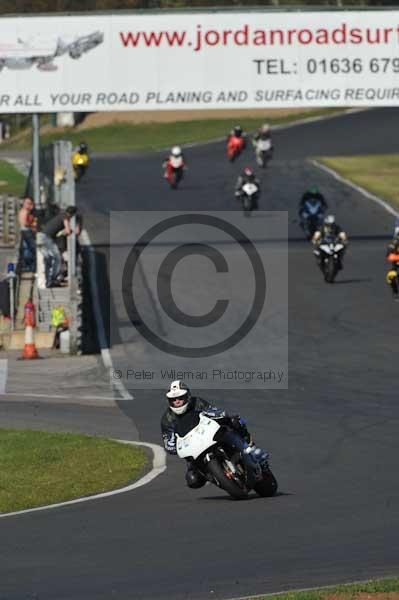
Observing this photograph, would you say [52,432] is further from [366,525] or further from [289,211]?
[289,211]

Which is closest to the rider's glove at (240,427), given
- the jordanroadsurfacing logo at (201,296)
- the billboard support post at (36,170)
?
the jordanroadsurfacing logo at (201,296)

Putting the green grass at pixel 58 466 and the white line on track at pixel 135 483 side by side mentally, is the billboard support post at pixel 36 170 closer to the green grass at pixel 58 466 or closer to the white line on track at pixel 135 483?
the green grass at pixel 58 466

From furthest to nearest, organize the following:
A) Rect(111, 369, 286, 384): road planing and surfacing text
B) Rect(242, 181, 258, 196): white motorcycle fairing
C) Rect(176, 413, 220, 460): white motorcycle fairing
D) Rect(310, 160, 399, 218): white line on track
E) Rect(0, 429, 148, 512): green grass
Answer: Rect(310, 160, 399, 218): white line on track, Rect(242, 181, 258, 196): white motorcycle fairing, Rect(111, 369, 286, 384): road planing and surfacing text, Rect(0, 429, 148, 512): green grass, Rect(176, 413, 220, 460): white motorcycle fairing

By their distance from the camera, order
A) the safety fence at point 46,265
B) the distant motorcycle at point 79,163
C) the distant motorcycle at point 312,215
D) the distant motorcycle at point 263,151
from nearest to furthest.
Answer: the safety fence at point 46,265 → the distant motorcycle at point 312,215 → the distant motorcycle at point 79,163 → the distant motorcycle at point 263,151

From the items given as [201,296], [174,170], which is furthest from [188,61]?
[174,170]

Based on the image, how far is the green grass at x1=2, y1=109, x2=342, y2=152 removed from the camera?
66.6m

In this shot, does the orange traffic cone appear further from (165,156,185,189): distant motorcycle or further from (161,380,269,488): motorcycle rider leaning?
(165,156,185,189): distant motorcycle

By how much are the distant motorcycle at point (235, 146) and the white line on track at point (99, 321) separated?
48.5 feet

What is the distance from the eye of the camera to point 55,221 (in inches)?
1120

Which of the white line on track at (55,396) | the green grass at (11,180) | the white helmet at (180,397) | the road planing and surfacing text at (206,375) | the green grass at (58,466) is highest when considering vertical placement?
the green grass at (11,180)

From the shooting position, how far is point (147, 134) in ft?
232

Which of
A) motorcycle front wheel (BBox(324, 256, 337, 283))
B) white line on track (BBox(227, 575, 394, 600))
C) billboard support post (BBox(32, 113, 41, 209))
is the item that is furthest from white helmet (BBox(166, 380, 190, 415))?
billboard support post (BBox(32, 113, 41, 209))

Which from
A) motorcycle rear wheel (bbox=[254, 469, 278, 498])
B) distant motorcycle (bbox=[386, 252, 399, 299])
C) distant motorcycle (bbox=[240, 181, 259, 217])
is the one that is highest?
distant motorcycle (bbox=[240, 181, 259, 217])

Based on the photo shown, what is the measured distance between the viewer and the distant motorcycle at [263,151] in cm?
5062
